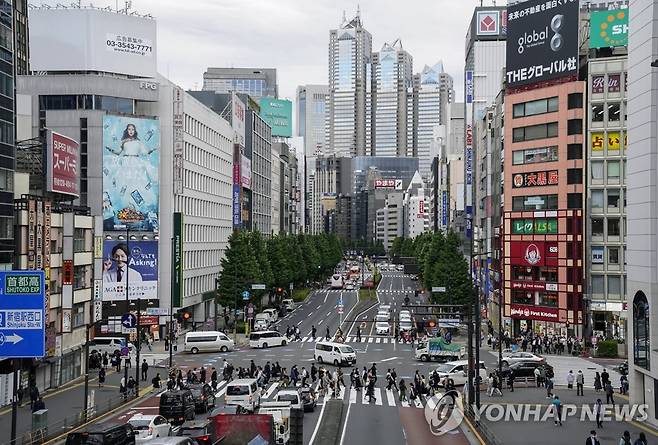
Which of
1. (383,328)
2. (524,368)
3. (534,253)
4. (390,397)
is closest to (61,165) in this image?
(390,397)

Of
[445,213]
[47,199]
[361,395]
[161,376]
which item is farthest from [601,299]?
[445,213]

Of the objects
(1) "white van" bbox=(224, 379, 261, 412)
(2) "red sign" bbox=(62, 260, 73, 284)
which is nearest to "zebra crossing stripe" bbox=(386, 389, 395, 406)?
(1) "white van" bbox=(224, 379, 261, 412)

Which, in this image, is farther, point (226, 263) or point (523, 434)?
point (226, 263)

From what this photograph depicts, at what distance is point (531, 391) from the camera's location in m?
49.5

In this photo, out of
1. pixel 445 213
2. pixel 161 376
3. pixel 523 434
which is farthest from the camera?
pixel 445 213

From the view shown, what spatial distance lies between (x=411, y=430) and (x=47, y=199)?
25.8 m

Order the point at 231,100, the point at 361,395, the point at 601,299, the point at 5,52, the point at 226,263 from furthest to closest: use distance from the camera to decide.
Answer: the point at 231,100 < the point at 226,263 < the point at 601,299 < the point at 361,395 < the point at 5,52

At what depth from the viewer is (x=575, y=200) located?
7575 centimetres

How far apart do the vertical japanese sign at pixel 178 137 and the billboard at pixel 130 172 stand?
2822mm

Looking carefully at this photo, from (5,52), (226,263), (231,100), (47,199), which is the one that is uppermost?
(231,100)

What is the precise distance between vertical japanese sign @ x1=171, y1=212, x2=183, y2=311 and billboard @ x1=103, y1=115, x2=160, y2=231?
323 centimetres

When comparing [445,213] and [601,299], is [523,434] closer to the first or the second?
[601,299]

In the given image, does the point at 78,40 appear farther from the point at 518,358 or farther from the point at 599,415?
the point at 599,415

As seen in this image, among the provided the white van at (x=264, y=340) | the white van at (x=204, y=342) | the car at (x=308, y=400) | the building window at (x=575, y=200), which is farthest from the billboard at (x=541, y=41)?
the car at (x=308, y=400)
